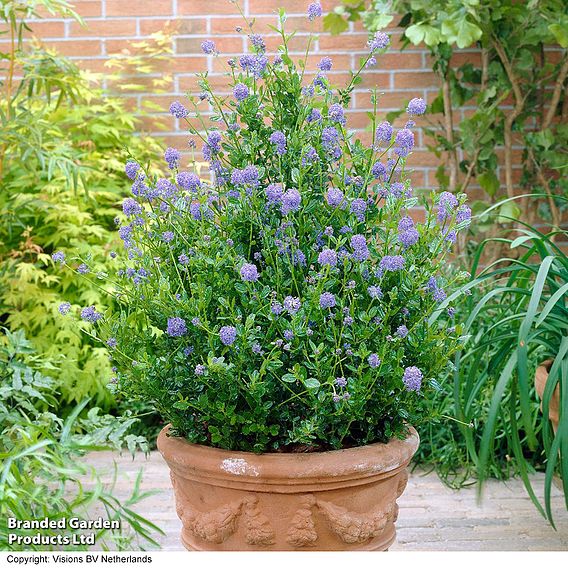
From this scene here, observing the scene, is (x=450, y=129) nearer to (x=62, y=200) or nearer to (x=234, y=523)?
(x=62, y=200)

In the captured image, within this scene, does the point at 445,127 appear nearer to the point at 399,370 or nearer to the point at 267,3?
the point at 267,3

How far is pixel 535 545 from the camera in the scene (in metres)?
2.36

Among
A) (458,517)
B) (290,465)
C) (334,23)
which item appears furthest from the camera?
(334,23)

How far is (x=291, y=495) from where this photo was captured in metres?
1.44

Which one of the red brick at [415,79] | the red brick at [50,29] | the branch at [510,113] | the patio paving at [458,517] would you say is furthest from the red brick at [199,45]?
the patio paving at [458,517]

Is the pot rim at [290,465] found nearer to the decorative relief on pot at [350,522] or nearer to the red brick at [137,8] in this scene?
the decorative relief on pot at [350,522]

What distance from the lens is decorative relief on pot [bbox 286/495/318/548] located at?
4.70 ft

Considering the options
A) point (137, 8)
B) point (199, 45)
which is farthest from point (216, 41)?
point (137, 8)

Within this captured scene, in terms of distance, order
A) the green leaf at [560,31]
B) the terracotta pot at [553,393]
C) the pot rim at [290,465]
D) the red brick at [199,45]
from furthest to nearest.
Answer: the red brick at [199,45], the green leaf at [560,31], the terracotta pot at [553,393], the pot rim at [290,465]

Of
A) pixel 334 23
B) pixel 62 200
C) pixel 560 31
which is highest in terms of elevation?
pixel 334 23

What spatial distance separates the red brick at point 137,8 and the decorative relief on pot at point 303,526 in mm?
2878

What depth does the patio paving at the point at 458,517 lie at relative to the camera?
7.82 ft

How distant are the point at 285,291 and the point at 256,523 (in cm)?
39

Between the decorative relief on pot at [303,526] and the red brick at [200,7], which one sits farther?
the red brick at [200,7]
